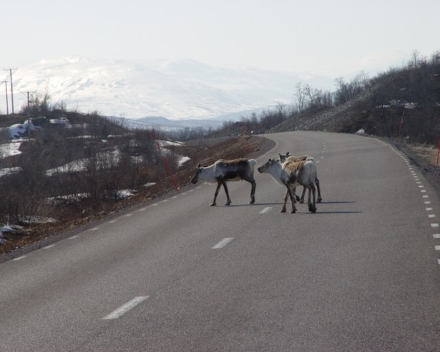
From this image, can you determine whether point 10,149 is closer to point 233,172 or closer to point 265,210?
point 233,172

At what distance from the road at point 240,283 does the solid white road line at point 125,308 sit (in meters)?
0.05

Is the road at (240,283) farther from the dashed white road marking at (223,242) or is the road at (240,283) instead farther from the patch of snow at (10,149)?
the patch of snow at (10,149)

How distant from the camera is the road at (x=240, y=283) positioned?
8875 mm

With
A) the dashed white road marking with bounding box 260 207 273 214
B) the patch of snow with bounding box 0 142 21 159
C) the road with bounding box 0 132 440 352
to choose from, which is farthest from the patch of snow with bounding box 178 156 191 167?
the road with bounding box 0 132 440 352

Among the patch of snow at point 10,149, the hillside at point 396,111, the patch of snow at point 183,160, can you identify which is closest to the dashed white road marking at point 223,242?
the hillside at point 396,111

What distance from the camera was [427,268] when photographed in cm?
1245

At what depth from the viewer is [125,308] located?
1077cm

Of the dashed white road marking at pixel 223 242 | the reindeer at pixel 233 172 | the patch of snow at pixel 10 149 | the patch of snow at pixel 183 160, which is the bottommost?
the patch of snow at pixel 10 149

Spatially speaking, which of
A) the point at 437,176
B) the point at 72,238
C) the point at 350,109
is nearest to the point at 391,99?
the point at 350,109

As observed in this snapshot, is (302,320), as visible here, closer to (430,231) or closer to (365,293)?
(365,293)

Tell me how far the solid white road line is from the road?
5cm

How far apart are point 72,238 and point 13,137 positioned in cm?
10473

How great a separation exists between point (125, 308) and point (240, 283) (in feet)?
6.04

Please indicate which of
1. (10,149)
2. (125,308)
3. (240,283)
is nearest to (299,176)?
(240,283)
